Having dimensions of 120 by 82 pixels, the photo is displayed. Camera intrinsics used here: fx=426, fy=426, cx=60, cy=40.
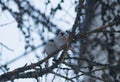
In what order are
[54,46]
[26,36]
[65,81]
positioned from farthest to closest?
[26,36]
[54,46]
[65,81]

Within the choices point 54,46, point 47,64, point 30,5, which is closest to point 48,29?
point 30,5

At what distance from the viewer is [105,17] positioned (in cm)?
543

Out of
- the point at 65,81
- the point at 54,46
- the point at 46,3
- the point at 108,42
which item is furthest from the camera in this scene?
the point at 108,42

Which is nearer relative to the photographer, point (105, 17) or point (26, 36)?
point (26, 36)

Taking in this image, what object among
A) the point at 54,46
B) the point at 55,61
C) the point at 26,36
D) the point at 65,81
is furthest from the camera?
the point at 26,36

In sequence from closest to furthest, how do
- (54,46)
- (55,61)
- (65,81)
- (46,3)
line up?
1. (55,61)
2. (65,81)
3. (54,46)
4. (46,3)

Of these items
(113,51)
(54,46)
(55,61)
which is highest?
(113,51)

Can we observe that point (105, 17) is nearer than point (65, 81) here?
No

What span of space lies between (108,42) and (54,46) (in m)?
1.43

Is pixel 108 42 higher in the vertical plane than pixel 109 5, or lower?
lower

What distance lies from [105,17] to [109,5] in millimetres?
198

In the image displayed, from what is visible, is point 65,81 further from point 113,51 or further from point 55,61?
point 113,51

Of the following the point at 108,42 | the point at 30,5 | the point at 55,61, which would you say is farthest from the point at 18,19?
the point at 55,61

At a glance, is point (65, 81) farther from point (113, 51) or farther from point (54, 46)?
point (113, 51)
